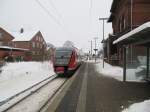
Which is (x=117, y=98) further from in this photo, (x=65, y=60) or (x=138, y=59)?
(x=138, y=59)

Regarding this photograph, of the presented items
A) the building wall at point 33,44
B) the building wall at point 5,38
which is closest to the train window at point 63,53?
the building wall at point 33,44

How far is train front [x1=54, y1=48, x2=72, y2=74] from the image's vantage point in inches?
837

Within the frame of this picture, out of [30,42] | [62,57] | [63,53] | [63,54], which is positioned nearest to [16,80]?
[62,57]

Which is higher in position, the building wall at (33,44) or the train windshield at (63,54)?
the building wall at (33,44)

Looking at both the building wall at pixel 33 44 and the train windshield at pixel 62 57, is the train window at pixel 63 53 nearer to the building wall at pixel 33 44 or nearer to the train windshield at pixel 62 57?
the train windshield at pixel 62 57

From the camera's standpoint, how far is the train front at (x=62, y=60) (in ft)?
69.7

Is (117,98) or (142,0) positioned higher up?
(142,0)

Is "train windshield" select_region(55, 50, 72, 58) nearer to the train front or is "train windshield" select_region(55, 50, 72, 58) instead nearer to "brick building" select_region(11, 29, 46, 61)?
the train front

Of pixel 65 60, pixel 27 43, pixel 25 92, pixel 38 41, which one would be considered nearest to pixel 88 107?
pixel 25 92

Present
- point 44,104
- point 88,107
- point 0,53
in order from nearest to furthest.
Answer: point 88,107 < point 44,104 < point 0,53

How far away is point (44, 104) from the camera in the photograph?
944 centimetres

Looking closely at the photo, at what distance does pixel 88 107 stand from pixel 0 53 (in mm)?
43401

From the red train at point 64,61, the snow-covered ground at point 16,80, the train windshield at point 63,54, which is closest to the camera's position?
the snow-covered ground at point 16,80

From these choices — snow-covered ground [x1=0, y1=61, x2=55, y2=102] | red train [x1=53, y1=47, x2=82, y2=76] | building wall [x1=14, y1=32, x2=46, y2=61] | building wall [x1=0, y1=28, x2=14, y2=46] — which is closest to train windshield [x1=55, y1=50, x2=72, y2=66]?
red train [x1=53, y1=47, x2=82, y2=76]
